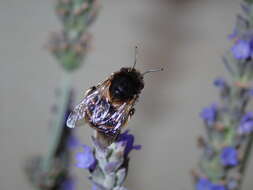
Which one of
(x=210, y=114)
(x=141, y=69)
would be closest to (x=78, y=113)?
(x=210, y=114)

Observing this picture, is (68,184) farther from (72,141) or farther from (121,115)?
(121,115)

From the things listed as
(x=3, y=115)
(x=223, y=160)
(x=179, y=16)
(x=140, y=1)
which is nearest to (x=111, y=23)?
(x=140, y=1)

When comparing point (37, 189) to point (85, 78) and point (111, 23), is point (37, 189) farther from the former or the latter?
point (111, 23)

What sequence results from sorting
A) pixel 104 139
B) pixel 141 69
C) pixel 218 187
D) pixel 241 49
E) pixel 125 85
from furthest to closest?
pixel 141 69 < pixel 218 187 < pixel 241 49 < pixel 125 85 < pixel 104 139

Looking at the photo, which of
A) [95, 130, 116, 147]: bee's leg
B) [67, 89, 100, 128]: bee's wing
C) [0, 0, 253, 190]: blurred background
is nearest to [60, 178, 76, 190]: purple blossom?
[67, 89, 100, 128]: bee's wing

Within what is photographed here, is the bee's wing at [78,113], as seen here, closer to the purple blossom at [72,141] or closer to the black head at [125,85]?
the black head at [125,85]

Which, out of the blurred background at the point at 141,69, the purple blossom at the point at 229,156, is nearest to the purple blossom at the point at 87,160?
the purple blossom at the point at 229,156
